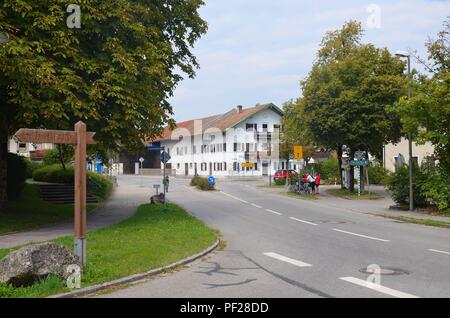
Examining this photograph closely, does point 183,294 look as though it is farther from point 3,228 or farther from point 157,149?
point 157,149

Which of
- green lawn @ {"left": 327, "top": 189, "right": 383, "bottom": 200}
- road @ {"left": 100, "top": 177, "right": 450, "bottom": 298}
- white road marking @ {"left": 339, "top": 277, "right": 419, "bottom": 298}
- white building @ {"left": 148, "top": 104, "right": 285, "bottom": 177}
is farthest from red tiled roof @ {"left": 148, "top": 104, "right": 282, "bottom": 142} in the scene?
white road marking @ {"left": 339, "top": 277, "right": 419, "bottom": 298}

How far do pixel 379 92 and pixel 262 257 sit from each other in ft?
82.8

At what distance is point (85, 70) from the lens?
17.9 metres

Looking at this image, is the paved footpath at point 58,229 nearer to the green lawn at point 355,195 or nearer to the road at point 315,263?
the road at point 315,263

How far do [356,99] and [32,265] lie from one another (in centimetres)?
2894

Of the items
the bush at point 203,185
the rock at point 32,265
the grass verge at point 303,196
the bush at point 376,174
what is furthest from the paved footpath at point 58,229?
the bush at point 376,174

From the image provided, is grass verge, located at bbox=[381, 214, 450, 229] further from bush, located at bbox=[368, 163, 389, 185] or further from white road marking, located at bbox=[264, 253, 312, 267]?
bush, located at bbox=[368, 163, 389, 185]

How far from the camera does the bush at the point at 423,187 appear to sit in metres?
23.2

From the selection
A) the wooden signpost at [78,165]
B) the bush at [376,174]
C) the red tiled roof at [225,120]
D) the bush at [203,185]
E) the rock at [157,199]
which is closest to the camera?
the wooden signpost at [78,165]

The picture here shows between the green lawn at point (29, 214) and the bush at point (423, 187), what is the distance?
14971 millimetres

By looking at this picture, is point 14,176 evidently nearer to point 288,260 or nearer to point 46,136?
point 46,136

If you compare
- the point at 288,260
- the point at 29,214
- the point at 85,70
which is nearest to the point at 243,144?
the point at 29,214

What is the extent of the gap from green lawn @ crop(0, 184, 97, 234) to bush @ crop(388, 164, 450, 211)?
14971 millimetres

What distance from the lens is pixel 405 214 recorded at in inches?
934
